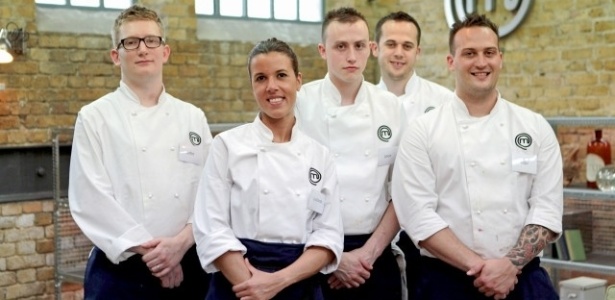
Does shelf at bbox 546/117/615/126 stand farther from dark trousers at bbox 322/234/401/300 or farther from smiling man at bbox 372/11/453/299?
dark trousers at bbox 322/234/401/300

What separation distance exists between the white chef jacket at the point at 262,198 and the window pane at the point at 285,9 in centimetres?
497

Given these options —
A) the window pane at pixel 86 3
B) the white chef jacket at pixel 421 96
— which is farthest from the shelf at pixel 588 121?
the window pane at pixel 86 3

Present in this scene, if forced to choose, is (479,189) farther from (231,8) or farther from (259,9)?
(259,9)

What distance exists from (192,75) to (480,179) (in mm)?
4382

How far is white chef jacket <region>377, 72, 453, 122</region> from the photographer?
399cm

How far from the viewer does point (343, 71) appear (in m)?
3.45

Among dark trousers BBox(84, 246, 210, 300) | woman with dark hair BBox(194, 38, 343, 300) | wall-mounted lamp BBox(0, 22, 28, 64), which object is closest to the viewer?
woman with dark hair BBox(194, 38, 343, 300)

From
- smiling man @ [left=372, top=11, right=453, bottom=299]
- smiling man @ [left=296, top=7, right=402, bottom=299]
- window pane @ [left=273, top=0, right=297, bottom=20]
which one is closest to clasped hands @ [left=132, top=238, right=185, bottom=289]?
smiling man @ [left=296, top=7, right=402, bottom=299]

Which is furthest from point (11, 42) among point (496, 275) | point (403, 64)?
point (496, 275)

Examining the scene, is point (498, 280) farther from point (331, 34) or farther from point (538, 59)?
point (538, 59)

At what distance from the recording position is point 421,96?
4.05m

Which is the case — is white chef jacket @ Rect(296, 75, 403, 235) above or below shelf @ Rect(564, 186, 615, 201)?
above

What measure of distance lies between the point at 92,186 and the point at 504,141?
1364 millimetres

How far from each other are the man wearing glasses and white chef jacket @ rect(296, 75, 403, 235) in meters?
0.47
